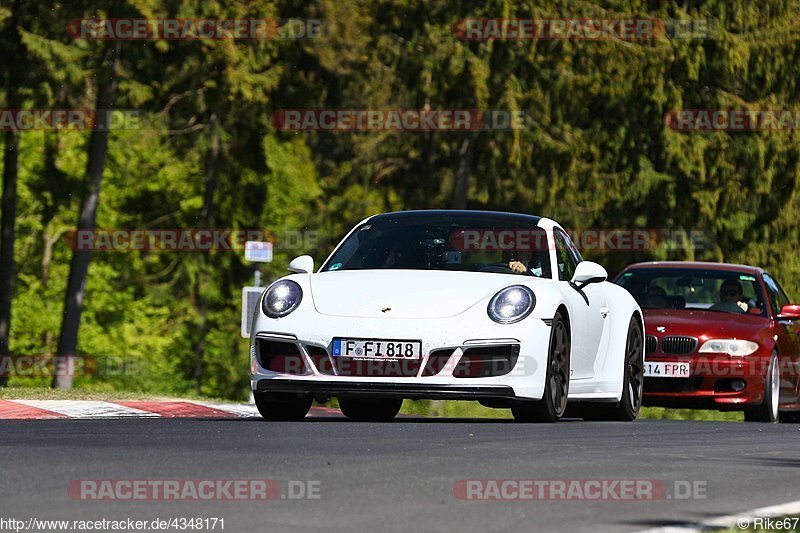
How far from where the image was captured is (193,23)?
34000mm

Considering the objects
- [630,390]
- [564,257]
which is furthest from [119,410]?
[630,390]

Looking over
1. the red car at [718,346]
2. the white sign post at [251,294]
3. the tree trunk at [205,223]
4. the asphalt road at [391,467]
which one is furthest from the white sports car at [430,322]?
the tree trunk at [205,223]

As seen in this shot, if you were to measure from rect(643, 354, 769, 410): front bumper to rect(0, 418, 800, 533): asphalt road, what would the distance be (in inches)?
182

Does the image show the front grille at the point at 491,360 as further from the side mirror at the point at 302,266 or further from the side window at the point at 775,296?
the side window at the point at 775,296

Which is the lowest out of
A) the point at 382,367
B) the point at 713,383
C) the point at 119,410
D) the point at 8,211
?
the point at 119,410

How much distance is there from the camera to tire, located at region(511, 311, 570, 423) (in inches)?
495

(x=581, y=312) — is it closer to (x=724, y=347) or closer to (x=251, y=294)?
(x=724, y=347)

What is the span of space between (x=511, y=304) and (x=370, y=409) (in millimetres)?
3305

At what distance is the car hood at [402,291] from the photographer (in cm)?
1212

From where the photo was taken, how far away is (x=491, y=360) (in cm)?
1223

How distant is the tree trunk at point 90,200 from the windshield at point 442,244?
21.2 m

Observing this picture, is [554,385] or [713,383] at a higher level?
[554,385]

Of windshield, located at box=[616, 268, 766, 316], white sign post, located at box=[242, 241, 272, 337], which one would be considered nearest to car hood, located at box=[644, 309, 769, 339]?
windshield, located at box=[616, 268, 766, 316]

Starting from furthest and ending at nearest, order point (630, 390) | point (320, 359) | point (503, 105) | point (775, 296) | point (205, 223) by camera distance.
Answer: point (205, 223) < point (503, 105) < point (775, 296) < point (630, 390) < point (320, 359)
